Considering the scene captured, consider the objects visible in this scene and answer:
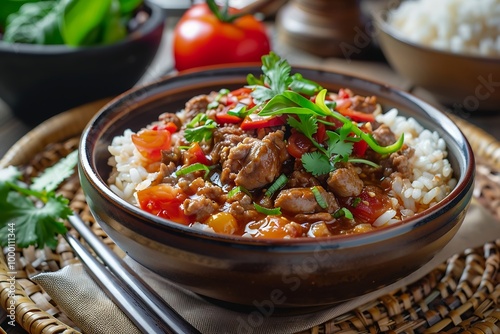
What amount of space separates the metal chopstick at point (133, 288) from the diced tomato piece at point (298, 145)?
2.76 feet

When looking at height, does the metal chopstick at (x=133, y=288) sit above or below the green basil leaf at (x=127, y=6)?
below

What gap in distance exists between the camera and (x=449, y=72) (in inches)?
174

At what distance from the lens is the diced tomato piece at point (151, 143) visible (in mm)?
2939

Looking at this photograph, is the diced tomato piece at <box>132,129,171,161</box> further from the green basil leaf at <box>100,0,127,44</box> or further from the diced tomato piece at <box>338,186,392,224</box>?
the green basil leaf at <box>100,0,127,44</box>

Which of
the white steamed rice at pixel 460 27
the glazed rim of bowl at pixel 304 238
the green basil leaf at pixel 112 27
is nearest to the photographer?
the glazed rim of bowl at pixel 304 238

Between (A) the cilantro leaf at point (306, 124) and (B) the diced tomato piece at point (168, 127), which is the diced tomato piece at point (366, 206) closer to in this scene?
(A) the cilantro leaf at point (306, 124)

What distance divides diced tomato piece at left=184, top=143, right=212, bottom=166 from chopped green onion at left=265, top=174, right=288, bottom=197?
1.16ft

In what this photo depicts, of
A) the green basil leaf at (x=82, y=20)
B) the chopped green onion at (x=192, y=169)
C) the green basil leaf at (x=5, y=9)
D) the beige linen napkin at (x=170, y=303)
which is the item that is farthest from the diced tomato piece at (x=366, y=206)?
the green basil leaf at (x=5, y=9)

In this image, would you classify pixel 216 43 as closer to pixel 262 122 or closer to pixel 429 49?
pixel 429 49

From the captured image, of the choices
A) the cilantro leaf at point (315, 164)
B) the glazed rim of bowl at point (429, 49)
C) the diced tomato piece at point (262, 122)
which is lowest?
the glazed rim of bowl at point (429, 49)

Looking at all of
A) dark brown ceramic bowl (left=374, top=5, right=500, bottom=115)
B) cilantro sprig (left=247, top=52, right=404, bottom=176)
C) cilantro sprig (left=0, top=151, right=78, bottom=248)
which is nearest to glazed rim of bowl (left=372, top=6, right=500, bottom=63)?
dark brown ceramic bowl (left=374, top=5, right=500, bottom=115)

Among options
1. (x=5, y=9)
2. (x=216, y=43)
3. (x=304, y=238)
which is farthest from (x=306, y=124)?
(x=5, y=9)

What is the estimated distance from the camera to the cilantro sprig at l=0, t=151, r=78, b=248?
2920mm

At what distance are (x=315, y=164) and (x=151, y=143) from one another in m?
0.83
